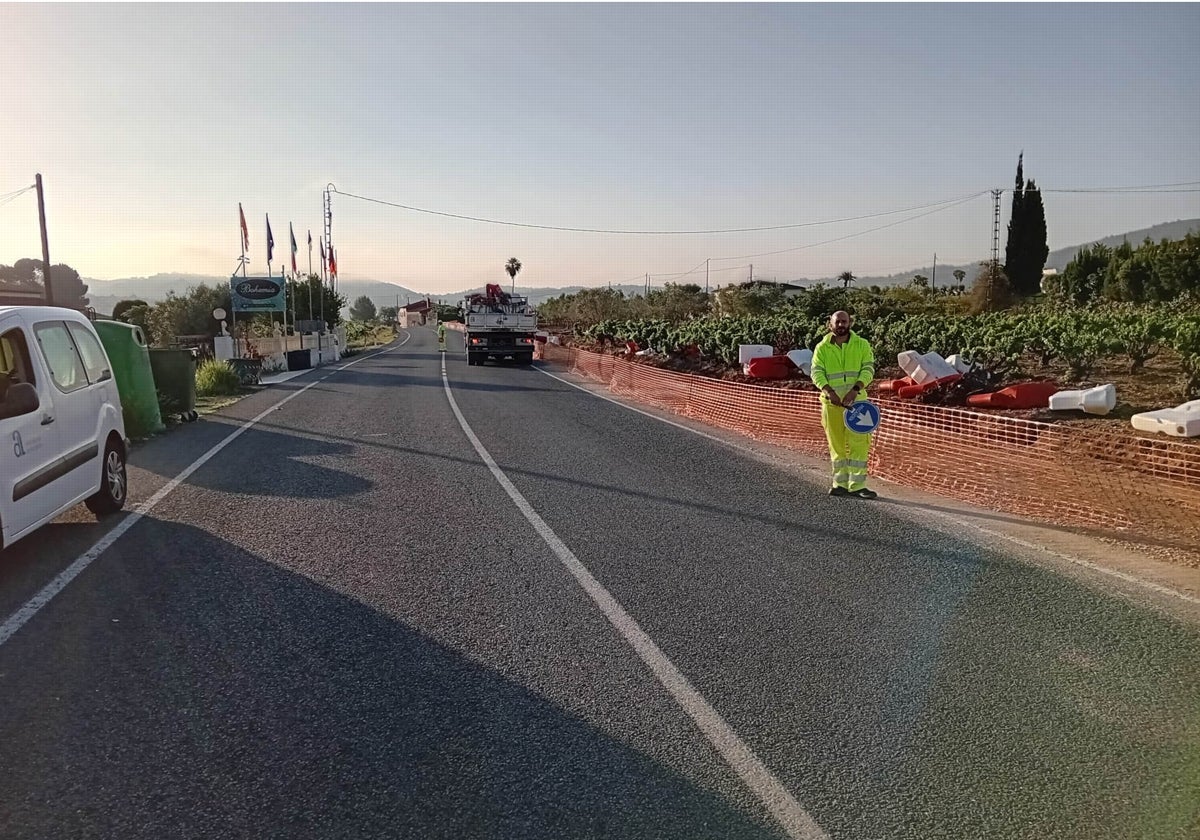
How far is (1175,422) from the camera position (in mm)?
9289

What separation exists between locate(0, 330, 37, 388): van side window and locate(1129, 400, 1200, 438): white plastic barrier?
33.6 feet

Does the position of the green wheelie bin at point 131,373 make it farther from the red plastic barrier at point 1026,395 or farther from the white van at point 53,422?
the red plastic barrier at point 1026,395

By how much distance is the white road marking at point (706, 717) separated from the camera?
3.06m

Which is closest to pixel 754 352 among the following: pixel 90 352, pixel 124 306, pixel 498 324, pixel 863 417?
pixel 863 417

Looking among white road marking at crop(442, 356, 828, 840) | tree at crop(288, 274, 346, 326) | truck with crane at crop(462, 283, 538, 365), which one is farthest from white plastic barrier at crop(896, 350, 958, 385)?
tree at crop(288, 274, 346, 326)

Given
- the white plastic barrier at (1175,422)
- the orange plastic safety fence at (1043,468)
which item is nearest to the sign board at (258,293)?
the orange plastic safety fence at (1043,468)

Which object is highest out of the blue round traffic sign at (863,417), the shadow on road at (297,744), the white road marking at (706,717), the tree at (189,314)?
the tree at (189,314)

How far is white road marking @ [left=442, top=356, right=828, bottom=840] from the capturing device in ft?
10.0

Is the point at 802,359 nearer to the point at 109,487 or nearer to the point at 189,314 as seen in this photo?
the point at 109,487

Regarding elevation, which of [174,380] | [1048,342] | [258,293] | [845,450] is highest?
[258,293]

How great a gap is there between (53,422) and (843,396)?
6.77 metres

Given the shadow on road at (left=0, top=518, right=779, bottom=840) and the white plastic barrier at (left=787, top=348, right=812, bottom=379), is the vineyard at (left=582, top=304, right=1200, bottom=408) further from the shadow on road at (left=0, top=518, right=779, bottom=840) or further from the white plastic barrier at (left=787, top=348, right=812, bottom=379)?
the shadow on road at (left=0, top=518, right=779, bottom=840)

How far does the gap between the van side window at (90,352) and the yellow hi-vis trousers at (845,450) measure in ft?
21.9

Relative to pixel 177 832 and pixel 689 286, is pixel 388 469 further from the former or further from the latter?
pixel 689 286
